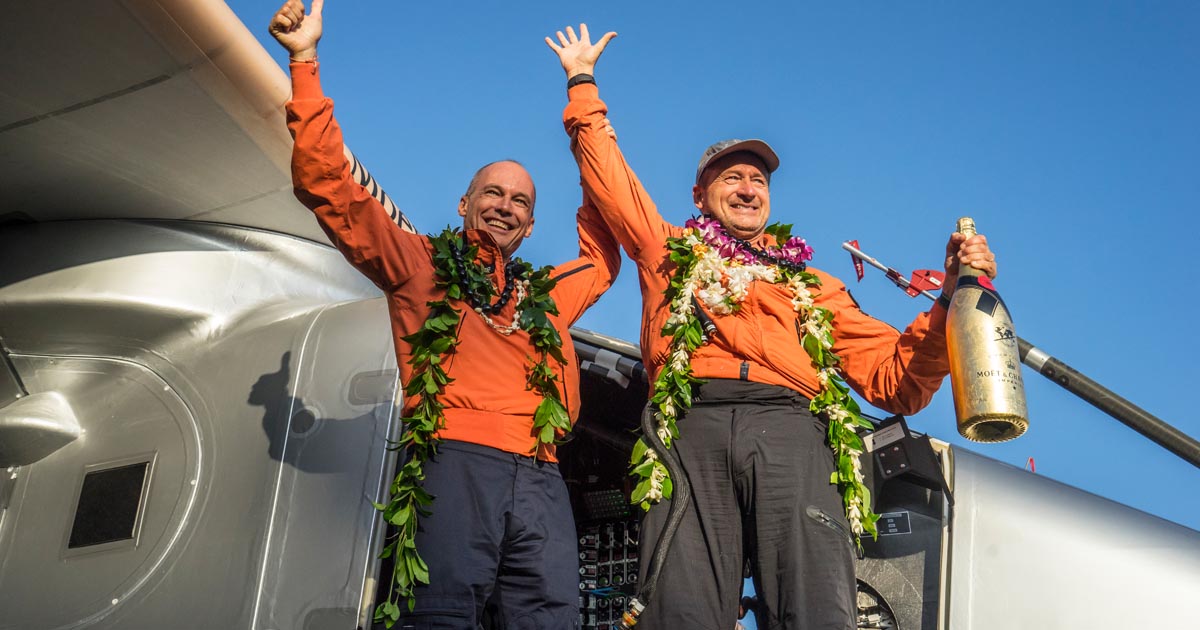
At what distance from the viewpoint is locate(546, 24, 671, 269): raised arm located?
12.4 ft

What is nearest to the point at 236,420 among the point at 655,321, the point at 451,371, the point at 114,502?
the point at 114,502

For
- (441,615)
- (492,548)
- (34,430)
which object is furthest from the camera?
(34,430)

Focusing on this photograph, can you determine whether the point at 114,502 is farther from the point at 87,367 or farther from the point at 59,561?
the point at 87,367

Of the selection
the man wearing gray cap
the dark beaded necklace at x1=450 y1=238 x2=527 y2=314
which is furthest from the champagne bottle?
the dark beaded necklace at x1=450 y1=238 x2=527 y2=314

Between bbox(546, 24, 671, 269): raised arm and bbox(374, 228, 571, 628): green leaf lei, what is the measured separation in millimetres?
367

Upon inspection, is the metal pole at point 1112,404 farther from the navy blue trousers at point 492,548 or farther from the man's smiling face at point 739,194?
the navy blue trousers at point 492,548

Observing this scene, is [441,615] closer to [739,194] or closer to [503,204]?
[503,204]

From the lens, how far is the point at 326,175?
131 inches

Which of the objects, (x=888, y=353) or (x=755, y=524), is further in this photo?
(x=888, y=353)

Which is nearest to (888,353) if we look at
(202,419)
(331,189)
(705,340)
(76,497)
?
(705,340)

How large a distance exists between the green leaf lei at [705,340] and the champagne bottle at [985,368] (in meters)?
0.48

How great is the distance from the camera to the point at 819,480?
125 inches

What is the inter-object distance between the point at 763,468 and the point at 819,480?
0.22m

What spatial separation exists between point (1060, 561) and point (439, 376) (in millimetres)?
2217
